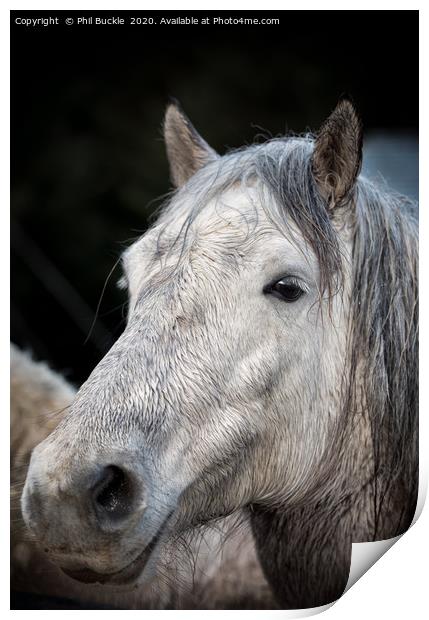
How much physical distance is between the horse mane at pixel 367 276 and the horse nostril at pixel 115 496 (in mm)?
397

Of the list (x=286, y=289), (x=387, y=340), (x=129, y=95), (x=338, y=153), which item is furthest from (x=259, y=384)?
(x=129, y=95)

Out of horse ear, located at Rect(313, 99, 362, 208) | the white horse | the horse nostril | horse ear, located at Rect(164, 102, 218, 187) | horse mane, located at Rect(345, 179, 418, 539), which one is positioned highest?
horse ear, located at Rect(164, 102, 218, 187)

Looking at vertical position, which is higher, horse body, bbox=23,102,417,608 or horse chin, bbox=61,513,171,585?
horse body, bbox=23,102,417,608

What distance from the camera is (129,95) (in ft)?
4.55

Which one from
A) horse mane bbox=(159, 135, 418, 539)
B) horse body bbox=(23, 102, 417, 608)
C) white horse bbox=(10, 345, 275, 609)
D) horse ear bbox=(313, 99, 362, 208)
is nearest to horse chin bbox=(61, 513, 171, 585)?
horse body bbox=(23, 102, 417, 608)

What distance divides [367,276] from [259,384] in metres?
0.29

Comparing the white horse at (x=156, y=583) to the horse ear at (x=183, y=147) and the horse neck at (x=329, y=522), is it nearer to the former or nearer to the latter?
the horse neck at (x=329, y=522)

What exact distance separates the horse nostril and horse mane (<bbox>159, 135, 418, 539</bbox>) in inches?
15.6

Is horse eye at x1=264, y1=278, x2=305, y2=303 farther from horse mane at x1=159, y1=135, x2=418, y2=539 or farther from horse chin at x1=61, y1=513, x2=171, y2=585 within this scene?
horse chin at x1=61, y1=513, x2=171, y2=585

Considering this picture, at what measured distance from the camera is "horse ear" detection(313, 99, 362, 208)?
43.3 inches

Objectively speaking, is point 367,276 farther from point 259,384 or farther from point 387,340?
point 259,384

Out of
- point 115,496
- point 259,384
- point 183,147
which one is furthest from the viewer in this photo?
point 183,147

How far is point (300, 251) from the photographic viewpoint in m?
Answer: 1.12

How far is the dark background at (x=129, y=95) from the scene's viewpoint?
132 cm
